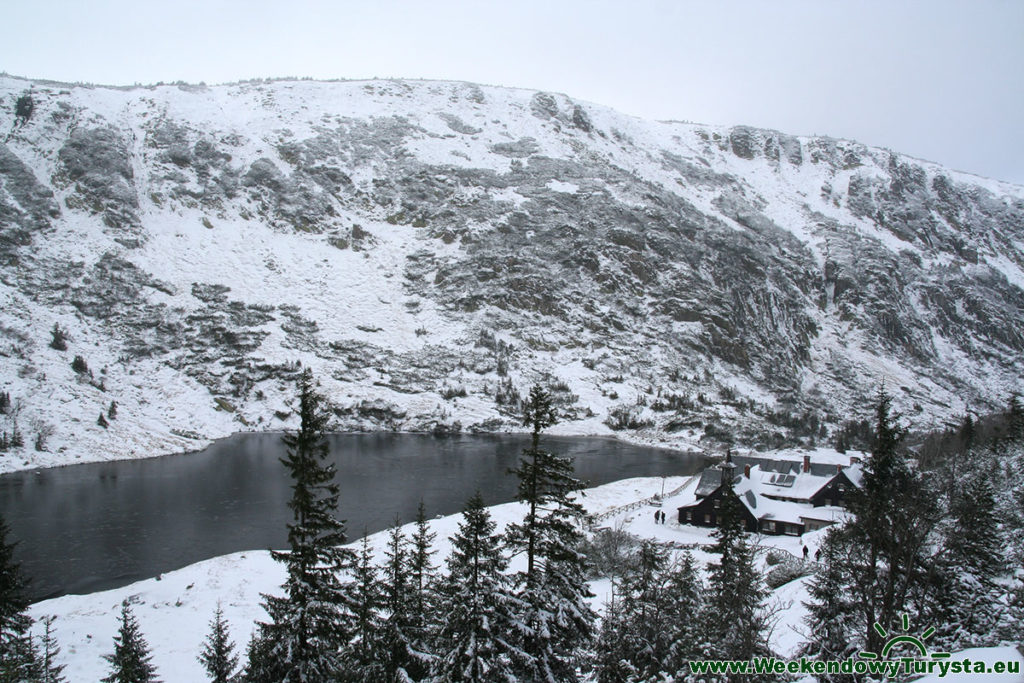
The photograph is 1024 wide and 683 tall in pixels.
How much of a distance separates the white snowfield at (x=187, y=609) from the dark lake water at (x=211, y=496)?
319cm

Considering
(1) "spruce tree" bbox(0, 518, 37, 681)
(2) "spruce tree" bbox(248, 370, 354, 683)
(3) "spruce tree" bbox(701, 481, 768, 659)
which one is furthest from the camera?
(1) "spruce tree" bbox(0, 518, 37, 681)

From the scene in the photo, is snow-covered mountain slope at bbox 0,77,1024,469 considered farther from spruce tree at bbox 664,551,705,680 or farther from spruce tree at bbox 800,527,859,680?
spruce tree at bbox 800,527,859,680

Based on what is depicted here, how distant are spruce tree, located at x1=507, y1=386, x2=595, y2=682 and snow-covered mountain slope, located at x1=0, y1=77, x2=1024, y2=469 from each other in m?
72.2

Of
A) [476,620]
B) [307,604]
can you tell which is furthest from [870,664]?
[307,604]

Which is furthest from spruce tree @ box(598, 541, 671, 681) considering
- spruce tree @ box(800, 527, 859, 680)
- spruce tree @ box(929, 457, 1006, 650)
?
spruce tree @ box(929, 457, 1006, 650)

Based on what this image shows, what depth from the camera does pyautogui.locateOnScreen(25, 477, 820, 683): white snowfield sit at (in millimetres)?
25859

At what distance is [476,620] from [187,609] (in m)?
25.9

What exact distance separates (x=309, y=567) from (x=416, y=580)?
508cm

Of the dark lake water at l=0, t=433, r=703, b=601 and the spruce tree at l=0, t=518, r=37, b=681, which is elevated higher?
the spruce tree at l=0, t=518, r=37, b=681

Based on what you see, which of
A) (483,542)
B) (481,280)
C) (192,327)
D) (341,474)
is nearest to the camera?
(483,542)

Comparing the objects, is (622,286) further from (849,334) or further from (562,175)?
(849,334)

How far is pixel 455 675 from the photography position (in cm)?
1352

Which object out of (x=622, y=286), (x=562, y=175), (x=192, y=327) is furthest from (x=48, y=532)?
(x=562, y=175)

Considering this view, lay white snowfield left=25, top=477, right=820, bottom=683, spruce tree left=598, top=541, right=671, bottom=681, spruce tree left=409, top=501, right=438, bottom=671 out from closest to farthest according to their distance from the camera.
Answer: spruce tree left=409, top=501, right=438, bottom=671 < spruce tree left=598, top=541, right=671, bottom=681 < white snowfield left=25, top=477, right=820, bottom=683
